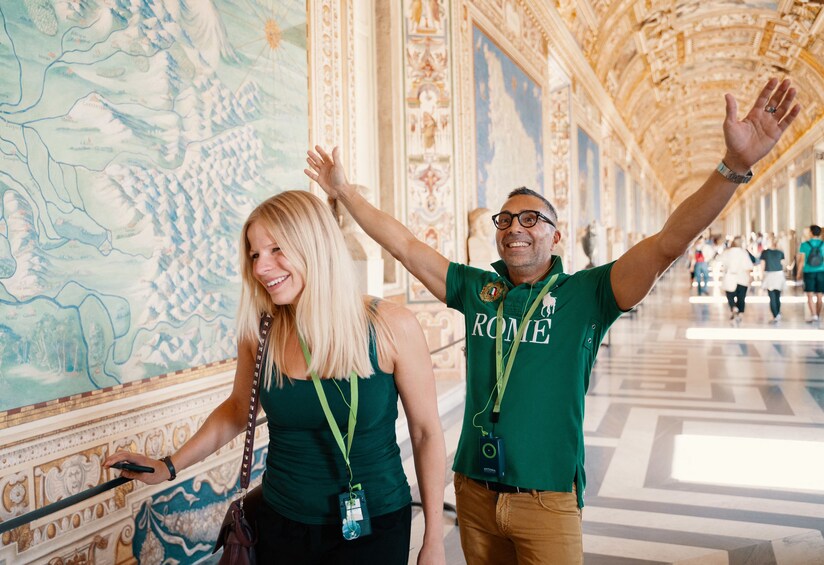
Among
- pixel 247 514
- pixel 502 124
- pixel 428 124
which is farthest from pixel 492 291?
pixel 502 124

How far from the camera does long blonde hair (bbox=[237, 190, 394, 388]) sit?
175 centimetres

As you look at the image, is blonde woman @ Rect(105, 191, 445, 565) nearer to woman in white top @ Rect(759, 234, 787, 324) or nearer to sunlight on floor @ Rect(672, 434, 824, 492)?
sunlight on floor @ Rect(672, 434, 824, 492)

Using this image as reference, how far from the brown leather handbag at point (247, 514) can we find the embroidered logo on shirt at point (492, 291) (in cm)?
84

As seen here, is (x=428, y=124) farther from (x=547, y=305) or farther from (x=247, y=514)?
(x=247, y=514)

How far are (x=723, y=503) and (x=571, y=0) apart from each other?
12972 mm

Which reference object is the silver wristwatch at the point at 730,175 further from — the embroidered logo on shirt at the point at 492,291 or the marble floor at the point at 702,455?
the marble floor at the point at 702,455

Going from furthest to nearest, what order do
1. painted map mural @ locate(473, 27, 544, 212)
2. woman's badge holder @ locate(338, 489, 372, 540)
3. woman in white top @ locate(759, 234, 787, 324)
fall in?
woman in white top @ locate(759, 234, 787, 324), painted map mural @ locate(473, 27, 544, 212), woman's badge holder @ locate(338, 489, 372, 540)

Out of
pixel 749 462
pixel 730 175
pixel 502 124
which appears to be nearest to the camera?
pixel 730 175

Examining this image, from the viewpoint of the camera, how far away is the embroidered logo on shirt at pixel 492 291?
2.37 m

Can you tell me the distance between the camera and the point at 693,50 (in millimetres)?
25359

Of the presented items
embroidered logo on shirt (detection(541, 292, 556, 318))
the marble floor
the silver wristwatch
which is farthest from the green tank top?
the marble floor

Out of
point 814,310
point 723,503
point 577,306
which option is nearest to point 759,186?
point 814,310

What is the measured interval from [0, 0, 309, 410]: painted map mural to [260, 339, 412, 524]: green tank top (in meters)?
1.77

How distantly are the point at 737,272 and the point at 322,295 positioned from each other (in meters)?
14.6
